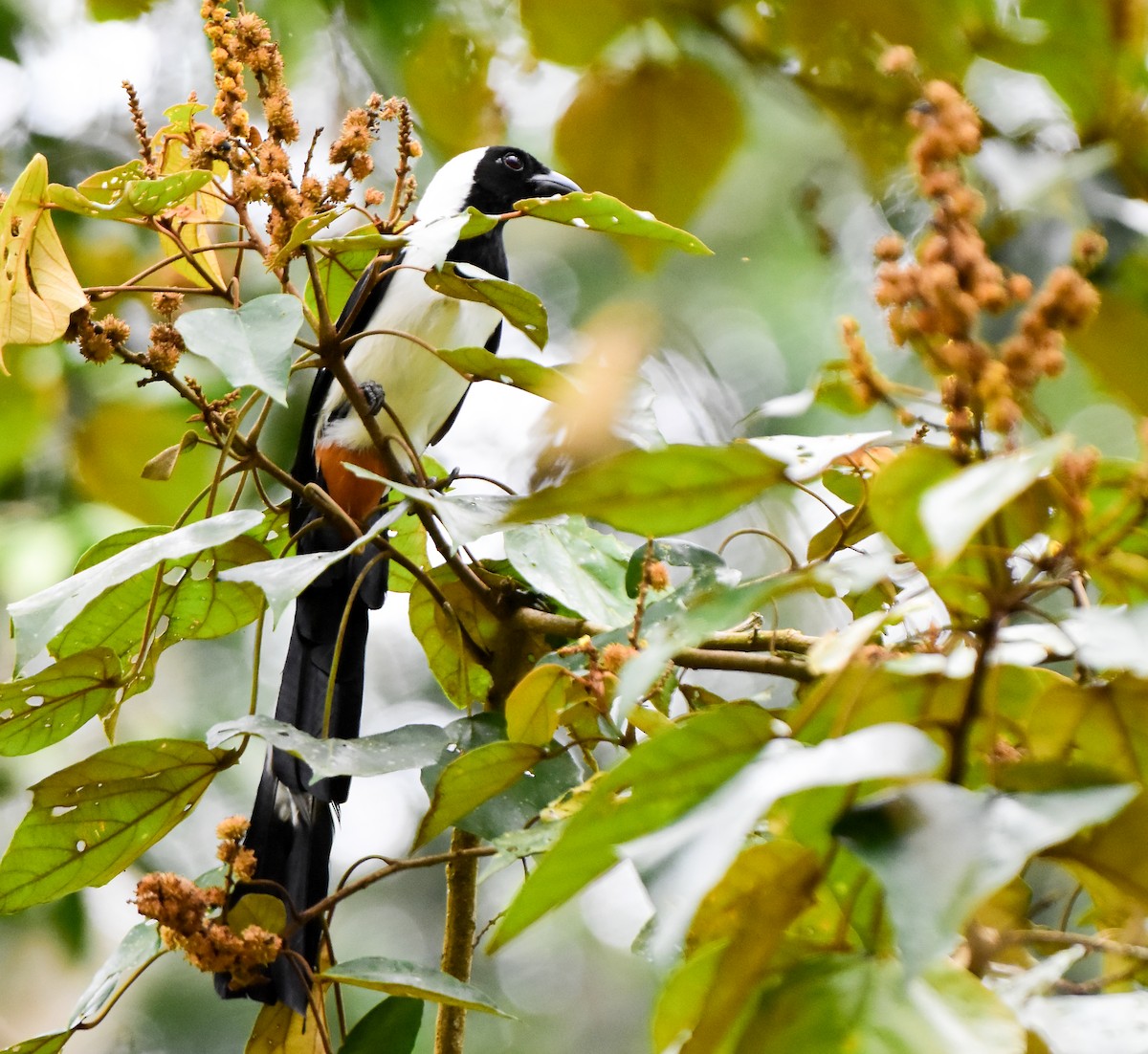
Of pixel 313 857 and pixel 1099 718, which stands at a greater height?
pixel 1099 718

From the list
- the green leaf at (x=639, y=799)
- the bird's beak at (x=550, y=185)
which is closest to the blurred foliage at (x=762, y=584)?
the green leaf at (x=639, y=799)

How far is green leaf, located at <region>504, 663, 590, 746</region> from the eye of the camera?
0.98 meters

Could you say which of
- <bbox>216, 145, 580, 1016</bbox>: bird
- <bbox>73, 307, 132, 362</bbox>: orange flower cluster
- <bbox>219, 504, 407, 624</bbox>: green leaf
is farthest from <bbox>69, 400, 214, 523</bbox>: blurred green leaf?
<bbox>219, 504, 407, 624</bbox>: green leaf

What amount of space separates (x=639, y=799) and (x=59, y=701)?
0.73 m

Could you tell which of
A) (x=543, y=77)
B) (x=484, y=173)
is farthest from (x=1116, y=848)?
(x=484, y=173)

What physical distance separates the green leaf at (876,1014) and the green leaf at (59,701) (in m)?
0.77

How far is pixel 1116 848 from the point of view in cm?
58

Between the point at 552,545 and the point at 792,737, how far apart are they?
1.96ft

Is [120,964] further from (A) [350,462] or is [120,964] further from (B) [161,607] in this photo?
(A) [350,462]

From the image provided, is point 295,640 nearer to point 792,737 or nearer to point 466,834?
point 466,834

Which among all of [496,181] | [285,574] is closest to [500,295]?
[285,574]

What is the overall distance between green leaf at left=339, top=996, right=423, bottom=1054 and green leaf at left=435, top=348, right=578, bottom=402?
20.4 inches

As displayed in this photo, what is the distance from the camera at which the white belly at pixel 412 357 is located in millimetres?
2156

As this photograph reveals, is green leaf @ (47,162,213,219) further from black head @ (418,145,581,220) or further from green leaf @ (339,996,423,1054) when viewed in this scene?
black head @ (418,145,581,220)
